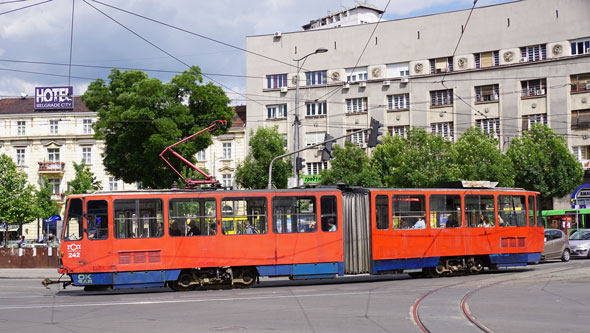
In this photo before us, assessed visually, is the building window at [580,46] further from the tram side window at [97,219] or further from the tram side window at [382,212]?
the tram side window at [97,219]

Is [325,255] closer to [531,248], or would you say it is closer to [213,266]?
[213,266]

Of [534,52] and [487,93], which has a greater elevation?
[534,52]

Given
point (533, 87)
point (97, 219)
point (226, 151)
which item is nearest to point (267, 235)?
point (97, 219)

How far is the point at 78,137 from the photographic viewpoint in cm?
6794

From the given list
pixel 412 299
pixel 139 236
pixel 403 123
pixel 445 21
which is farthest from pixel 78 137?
pixel 412 299

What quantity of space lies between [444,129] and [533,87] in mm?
7120

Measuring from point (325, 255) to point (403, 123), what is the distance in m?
36.5

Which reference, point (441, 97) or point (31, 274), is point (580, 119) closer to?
point (441, 97)

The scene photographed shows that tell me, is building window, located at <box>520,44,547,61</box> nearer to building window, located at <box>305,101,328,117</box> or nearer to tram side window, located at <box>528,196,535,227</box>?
building window, located at <box>305,101,328,117</box>

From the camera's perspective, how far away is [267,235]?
20.1 meters

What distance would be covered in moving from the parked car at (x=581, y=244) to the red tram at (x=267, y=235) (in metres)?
11.5

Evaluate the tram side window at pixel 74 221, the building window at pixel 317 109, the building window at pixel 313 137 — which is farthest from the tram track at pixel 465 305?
the building window at pixel 317 109

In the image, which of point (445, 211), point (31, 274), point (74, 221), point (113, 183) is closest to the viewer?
point (74, 221)

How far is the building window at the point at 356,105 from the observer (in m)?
57.2
